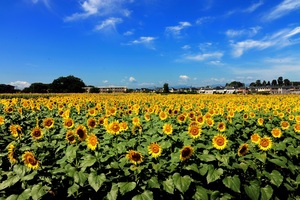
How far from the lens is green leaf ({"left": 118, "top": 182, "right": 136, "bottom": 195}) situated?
3654 millimetres

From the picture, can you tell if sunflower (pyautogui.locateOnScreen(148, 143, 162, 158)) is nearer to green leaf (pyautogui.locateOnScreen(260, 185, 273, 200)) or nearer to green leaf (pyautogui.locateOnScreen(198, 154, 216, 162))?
green leaf (pyautogui.locateOnScreen(198, 154, 216, 162))

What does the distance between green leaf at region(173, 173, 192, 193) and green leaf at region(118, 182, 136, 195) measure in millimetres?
554

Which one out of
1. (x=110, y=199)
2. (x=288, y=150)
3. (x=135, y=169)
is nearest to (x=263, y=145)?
(x=288, y=150)

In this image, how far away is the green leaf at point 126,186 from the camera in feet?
12.0

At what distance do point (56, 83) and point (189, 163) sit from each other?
112 metres

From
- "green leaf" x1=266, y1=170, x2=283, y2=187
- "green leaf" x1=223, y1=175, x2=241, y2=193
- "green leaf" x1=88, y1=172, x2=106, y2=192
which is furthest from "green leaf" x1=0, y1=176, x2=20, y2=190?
"green leaf" x1=266, y1=170, x2=283, y2=187

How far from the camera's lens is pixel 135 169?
3873 millimetres

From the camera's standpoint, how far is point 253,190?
166 inches

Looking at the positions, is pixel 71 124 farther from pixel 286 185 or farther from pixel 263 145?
pixel 286 185

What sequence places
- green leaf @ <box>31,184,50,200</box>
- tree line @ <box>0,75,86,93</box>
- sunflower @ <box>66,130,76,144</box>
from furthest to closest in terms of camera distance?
tree line @ <box>0,75,86,93</box> < sunflower @ <box>66,130,76,144</box> < green leaf @ <box>31,184,50,200</box>

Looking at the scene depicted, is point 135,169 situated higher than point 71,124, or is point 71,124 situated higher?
point 71,124

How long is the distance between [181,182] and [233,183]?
776 millimetres

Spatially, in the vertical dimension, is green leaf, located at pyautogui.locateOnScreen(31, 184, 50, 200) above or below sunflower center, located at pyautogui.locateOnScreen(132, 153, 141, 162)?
below

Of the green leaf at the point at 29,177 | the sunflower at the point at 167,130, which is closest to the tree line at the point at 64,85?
the sunflower at the point at 167,130
